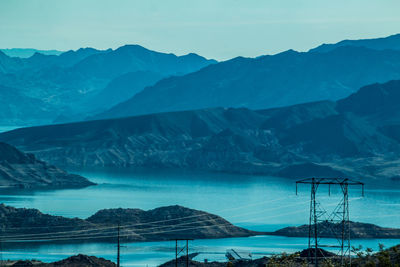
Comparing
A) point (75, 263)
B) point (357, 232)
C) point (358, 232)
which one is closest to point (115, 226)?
point (357, 232)

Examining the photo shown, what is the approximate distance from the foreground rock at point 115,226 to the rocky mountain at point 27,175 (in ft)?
258

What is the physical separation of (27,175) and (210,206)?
6010 cm

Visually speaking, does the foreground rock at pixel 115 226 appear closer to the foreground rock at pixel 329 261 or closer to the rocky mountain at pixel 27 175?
the foreground rock at pixel 329 261

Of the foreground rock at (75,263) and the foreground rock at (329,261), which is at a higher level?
the foreground rock at (329,261)

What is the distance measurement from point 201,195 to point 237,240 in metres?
62.1

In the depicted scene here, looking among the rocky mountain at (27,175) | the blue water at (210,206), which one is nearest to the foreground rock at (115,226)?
the blue water at (210,206)

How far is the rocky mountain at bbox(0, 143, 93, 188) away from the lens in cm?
18862

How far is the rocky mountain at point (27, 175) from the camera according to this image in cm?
18862

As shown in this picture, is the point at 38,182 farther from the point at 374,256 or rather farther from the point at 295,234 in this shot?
the point at 374,256

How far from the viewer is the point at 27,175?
193m

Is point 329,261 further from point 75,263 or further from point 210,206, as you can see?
point 210,206

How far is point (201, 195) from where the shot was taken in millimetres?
168875

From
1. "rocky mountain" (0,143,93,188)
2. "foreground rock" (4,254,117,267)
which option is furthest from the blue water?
"foreground rock" (4,254,117,267)

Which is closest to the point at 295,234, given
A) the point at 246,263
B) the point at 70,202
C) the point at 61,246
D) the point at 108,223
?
the point at 108,223
